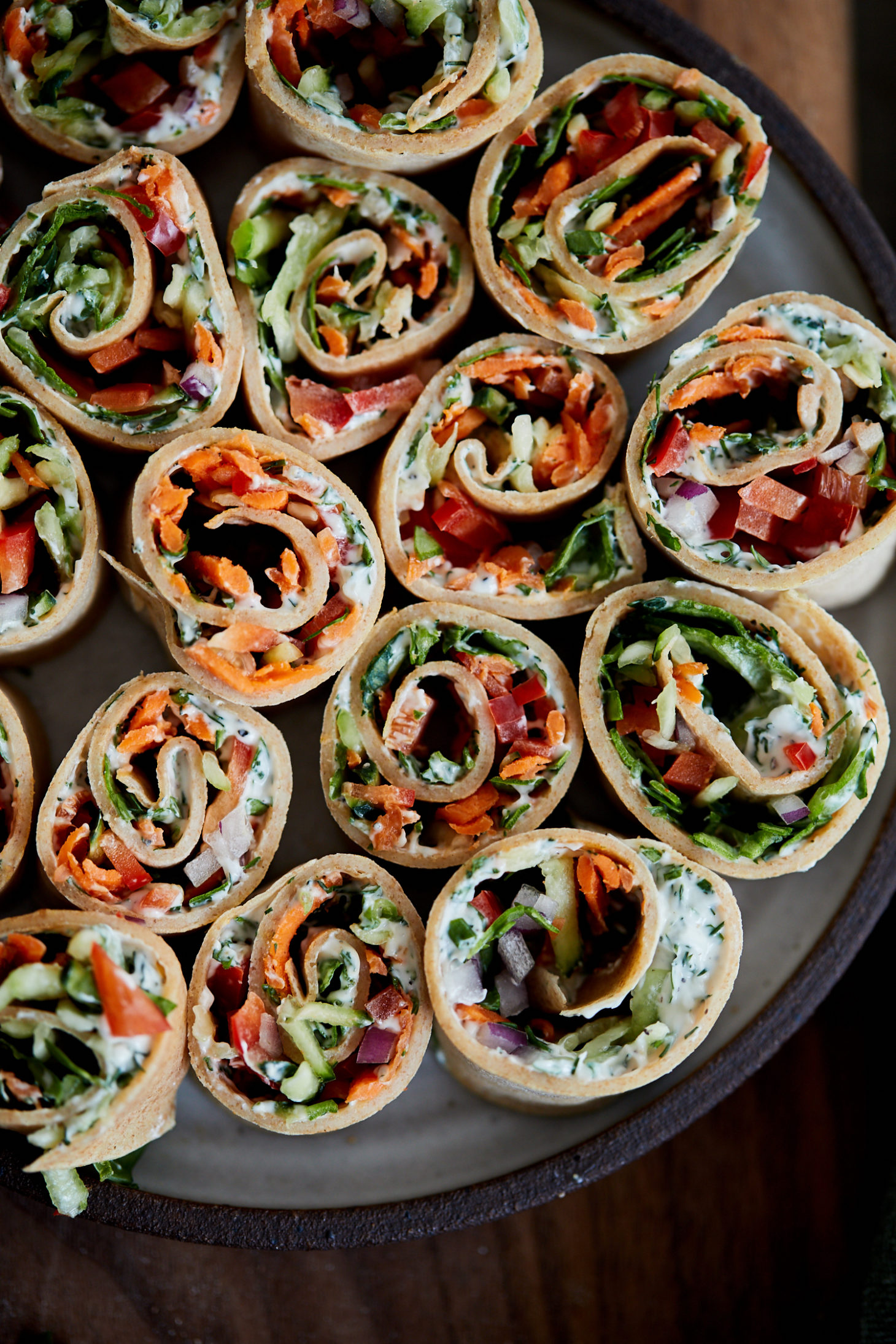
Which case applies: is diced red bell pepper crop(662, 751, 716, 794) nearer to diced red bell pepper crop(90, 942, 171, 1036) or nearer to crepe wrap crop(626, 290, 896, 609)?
crepe wrap crop(626, 290, 896, 609)

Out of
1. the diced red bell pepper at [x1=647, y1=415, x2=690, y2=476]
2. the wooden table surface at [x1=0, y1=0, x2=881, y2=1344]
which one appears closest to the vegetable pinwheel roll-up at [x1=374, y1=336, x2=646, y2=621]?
the diced red bell pepper at [x1=647, y1=415, x2=690, y2=476]

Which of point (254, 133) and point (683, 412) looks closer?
point (683, 412)

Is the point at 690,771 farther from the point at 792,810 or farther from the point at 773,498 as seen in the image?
the point at 773,498

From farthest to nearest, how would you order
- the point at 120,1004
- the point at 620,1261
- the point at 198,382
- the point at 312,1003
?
1. the point at 620,1261
2. the point at 198,382
3. the point at 312,1003
4. the point at 120,1004

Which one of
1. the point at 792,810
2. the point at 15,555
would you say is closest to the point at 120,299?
the point at 15,555

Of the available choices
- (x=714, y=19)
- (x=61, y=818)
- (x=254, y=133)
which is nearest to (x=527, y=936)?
(x=61, y=818)

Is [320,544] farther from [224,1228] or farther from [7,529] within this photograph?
[224,1228]

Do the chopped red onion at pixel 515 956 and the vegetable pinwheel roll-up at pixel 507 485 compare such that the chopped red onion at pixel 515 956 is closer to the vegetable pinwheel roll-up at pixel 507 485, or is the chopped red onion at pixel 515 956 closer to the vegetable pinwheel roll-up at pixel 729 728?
the vegetable pinwheel roll-up at pixel 729 728
